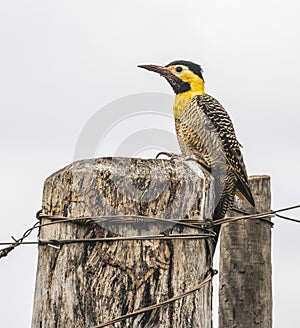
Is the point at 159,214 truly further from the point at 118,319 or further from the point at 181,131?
the point at 181,131

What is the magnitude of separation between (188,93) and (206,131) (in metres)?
0.52

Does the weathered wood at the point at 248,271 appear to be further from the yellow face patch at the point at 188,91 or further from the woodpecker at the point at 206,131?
the yellow face patch at the point at 188,91

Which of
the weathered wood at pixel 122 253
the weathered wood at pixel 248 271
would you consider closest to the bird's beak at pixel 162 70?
the weathered wood at pixel 248 271

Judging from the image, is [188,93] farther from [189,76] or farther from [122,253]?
[122,253]

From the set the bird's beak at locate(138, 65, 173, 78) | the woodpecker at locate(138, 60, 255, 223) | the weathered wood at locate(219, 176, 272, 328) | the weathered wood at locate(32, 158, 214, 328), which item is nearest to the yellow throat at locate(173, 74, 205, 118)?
the woodpecker at locate(138, 60, 255, 223)

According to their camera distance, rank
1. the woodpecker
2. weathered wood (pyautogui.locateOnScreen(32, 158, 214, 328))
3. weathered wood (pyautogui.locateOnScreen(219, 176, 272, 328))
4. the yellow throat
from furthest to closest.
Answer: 1. the yellow throat
2. weathered wood (pyautogui.locateOnScreen(219, 176, 272, 328))
3. the woodpecker
4. weathered wood (pyautogui.locateOnScreen(32, 158, 214, 328))

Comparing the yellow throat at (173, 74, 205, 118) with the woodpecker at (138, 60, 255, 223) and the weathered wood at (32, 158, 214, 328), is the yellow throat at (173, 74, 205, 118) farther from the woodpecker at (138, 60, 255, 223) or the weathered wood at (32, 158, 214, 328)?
the weathered wood at (32, 158, 214, 328)

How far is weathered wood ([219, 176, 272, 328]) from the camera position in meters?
5.76

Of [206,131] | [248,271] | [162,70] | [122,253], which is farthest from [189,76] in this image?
[122,253]

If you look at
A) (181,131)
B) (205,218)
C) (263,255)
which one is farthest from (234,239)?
(205,218)

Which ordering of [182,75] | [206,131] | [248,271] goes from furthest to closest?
[182,75]
[206,131]
[248,271]

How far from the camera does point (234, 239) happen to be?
5.81m

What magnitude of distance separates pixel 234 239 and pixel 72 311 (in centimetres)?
301

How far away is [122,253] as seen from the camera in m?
2.98
